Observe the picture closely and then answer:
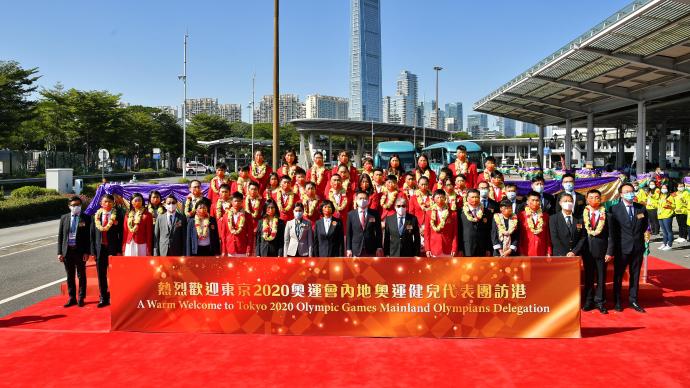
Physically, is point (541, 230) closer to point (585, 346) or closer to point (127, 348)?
point (585, 346)

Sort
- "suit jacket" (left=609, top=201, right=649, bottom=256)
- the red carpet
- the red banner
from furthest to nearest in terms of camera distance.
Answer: "suit jacket" (left=609, top=201, right=649, bottom=256), the red banner, the red carpet

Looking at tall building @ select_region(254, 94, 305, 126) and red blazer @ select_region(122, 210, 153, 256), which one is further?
tall building @ select_region(254, 94, 305, 126)

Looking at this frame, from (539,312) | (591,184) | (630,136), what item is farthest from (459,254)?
(630,136)

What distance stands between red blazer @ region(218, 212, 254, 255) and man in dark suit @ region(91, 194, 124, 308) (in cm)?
178

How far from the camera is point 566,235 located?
24.5 feet

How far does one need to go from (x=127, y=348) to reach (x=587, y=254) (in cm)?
658

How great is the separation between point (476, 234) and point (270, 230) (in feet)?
10.4

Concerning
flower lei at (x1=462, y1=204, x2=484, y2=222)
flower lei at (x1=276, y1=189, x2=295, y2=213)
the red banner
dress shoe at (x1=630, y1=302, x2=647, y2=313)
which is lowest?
dress shoe at (x1=630, y1=302, x2=647, y2=313)

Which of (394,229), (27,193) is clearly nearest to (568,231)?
(394,229)

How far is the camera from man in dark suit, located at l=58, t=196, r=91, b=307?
26.9ft

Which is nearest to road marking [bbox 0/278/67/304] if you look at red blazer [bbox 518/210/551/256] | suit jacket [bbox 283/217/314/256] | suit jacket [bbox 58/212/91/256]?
suit jacket [bbox 58/212/91/256]

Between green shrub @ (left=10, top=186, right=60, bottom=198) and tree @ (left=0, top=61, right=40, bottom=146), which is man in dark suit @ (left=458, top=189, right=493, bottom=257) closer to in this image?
green shrub @ (left=10, top=186, right=60, bottom=198)

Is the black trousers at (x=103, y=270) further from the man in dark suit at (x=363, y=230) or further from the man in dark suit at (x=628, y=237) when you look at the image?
the man in dark suit at (x=628, y=237)

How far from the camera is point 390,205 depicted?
871 cm
